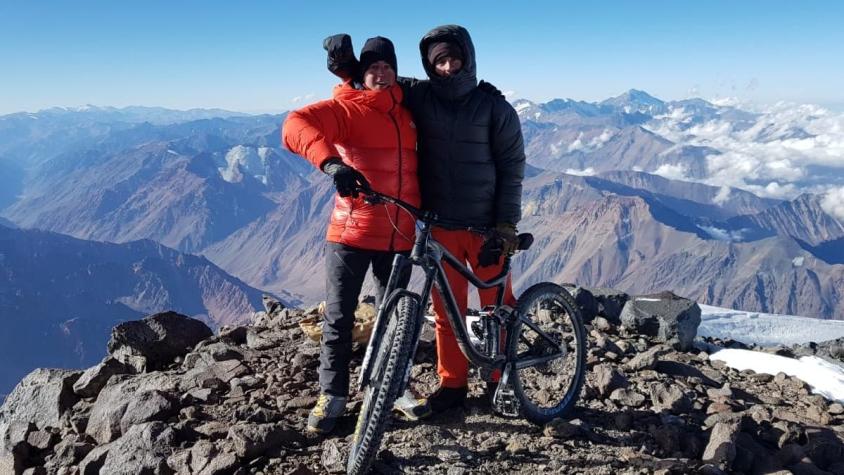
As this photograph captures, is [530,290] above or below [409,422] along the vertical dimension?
above

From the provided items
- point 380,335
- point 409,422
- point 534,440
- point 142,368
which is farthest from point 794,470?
point 142,368

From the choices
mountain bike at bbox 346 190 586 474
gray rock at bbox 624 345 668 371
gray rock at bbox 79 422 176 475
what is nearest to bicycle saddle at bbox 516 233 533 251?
mountain bike at bbox 346 190 586 474

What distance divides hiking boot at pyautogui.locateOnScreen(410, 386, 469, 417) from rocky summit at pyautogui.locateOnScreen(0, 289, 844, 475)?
99 millimetres

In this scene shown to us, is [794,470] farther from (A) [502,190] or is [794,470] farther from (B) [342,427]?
(B) [342,427]

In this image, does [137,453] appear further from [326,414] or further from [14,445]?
[14,445]

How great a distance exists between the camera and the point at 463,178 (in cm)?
557

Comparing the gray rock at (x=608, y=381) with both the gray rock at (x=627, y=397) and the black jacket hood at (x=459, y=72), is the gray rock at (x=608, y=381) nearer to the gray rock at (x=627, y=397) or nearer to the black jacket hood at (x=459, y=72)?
the gray rock at (x=627, y=397)

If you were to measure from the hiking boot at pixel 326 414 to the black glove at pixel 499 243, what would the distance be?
1958mm

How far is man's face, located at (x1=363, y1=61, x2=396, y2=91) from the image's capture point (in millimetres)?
5078

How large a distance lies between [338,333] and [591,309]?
6089 mm

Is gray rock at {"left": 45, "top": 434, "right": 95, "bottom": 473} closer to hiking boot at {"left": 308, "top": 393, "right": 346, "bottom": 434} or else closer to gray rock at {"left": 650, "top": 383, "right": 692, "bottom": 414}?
hiking boot at {"left": 308, "top": 393, "right": 346, "bottom": 434}

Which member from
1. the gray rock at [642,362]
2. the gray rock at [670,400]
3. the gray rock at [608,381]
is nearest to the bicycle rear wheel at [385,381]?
the gray rock at [608,381]

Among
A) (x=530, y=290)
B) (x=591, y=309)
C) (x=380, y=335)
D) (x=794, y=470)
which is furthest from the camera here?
(x=591, y=309)

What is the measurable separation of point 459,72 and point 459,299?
85.2 inches
